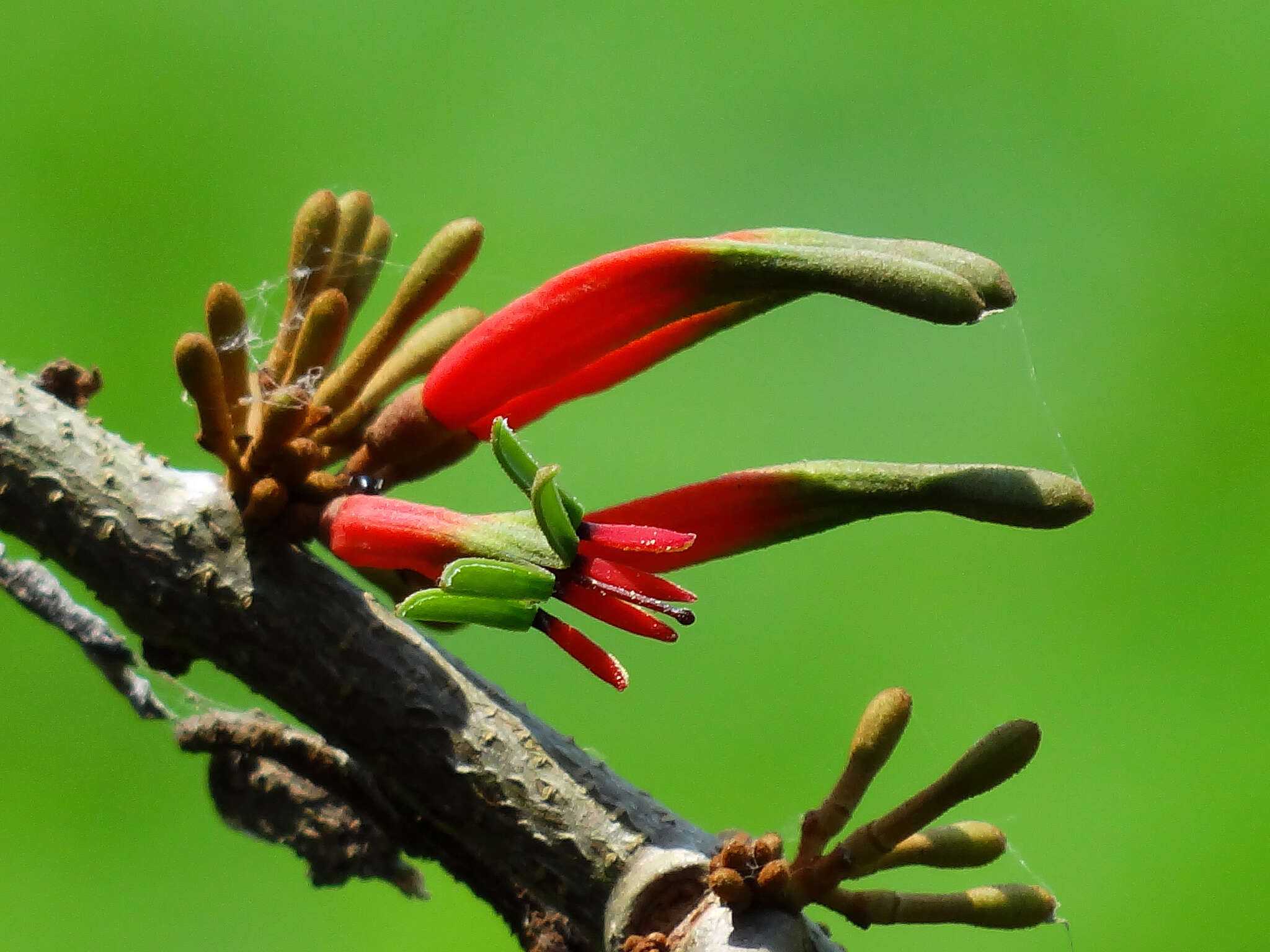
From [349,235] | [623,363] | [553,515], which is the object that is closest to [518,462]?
[553,515]

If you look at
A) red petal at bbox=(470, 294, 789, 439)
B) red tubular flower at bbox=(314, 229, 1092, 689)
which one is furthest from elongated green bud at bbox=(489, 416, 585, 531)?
red petal at bbox=(470, 294, 789, 439)

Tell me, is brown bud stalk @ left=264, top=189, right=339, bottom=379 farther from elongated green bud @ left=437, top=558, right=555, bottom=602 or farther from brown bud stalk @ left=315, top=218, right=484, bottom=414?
elongated green bud @ left=437, top=558, right=555, bottom=602

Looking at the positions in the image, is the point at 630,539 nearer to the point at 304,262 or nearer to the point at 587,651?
the point at 587,651

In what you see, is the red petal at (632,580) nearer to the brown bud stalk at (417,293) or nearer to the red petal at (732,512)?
the red petal at (732,512)

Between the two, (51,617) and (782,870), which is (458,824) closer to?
(782,870)

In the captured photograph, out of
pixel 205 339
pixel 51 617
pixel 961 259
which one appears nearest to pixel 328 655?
pixel 205 339
